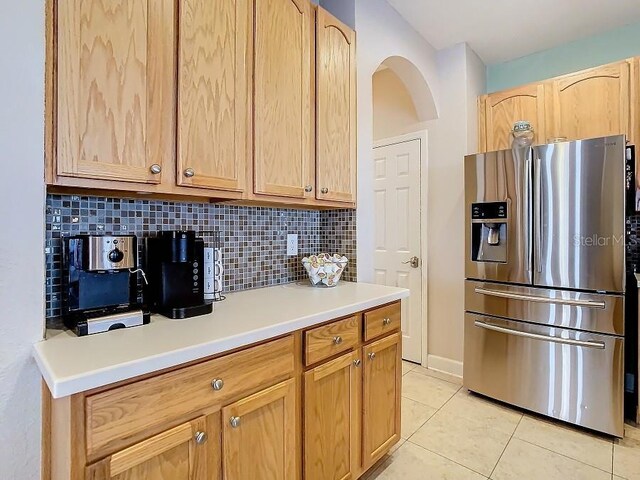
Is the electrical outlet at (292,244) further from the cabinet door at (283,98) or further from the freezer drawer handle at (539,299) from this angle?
the freezer drawer handle at (539,299)

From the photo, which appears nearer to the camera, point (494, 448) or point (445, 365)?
point (494, 448)

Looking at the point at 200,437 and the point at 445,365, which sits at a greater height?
the point at 200,437

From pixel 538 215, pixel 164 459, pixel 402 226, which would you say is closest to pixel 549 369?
pixel 538 215

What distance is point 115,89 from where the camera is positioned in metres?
1.10

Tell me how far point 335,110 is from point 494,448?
208 cm

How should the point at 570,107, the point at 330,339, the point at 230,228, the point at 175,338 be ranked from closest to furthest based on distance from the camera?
the point at 175,338 < the point at 330,339 < the point at 230,228 < the point at 570,107

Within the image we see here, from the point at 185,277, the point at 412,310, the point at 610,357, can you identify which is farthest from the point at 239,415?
the point at 412,310

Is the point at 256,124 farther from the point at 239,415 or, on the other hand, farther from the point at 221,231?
the point at 239,415

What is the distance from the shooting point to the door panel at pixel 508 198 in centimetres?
223

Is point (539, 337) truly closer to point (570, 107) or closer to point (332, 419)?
point (332, 419)

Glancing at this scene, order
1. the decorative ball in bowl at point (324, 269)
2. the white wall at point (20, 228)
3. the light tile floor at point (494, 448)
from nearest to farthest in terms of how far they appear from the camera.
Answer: the white wall at point (20, 228)
the light tile floor at point (494, 448)
the decorative ball in bowl at point (324, 269)

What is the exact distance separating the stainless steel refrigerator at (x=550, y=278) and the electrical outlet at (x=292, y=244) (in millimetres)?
1289

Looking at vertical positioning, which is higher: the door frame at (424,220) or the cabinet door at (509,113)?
the cabinet door at (509,113)

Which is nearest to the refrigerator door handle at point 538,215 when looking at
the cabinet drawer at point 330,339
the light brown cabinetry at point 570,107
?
the light brown cabinetry at point 570,107
